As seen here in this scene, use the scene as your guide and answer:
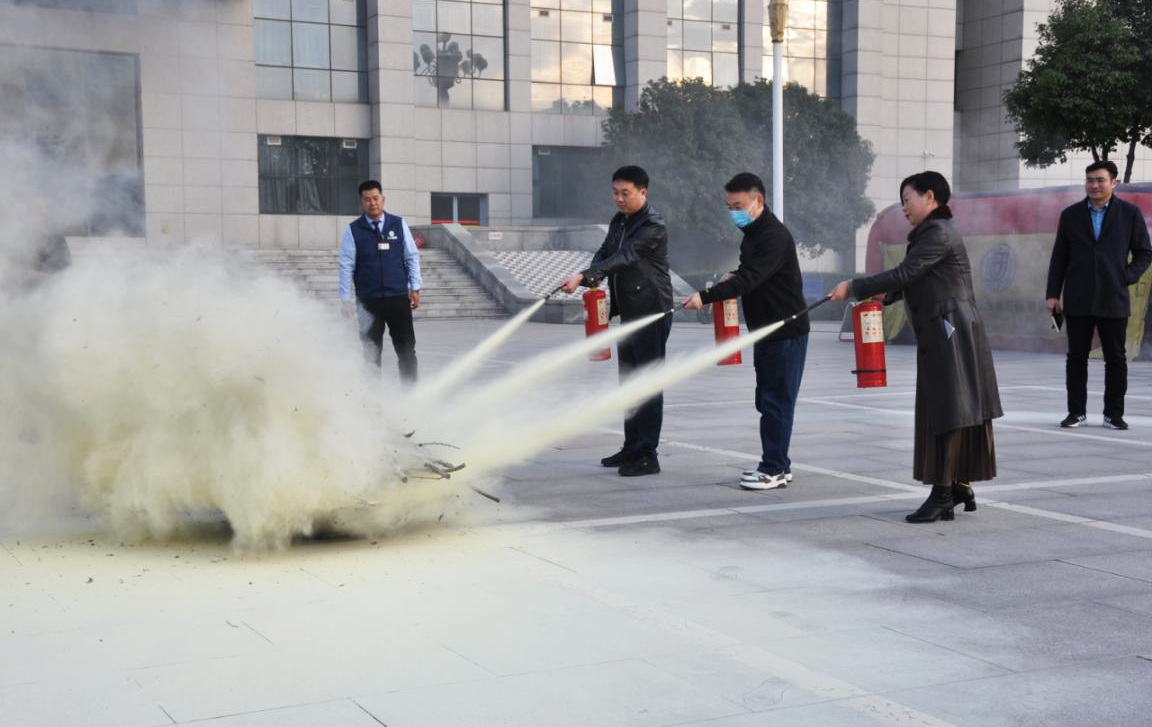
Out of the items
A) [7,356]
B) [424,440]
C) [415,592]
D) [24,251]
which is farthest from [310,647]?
[24,251]

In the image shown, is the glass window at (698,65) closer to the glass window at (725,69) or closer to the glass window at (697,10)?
the glass window at (725,69)

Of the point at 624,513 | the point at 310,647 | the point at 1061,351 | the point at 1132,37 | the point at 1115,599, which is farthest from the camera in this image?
the point at 1132,37

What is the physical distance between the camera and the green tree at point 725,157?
4178cm

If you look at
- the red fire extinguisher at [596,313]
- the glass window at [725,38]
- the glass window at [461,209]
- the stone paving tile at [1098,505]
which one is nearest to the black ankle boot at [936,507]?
the stone paving tile at [1098,505]

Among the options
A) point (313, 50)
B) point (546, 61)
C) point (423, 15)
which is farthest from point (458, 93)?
point (313, 50)

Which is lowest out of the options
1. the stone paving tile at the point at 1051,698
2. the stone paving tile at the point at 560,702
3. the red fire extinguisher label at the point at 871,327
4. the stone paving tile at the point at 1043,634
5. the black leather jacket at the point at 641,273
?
the stone paving tile at the point at 1043,634

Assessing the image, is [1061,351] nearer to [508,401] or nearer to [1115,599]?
[508,401]

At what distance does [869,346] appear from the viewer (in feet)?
23.4

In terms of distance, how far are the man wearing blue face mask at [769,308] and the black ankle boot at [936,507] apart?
1096 mm

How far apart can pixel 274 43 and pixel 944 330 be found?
38.2 metres

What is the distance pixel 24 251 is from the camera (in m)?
6.41

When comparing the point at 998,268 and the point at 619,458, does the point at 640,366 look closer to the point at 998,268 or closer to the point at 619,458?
the point at 619,458

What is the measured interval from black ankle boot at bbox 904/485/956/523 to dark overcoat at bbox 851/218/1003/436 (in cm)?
30

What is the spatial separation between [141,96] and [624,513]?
3.12 meters
